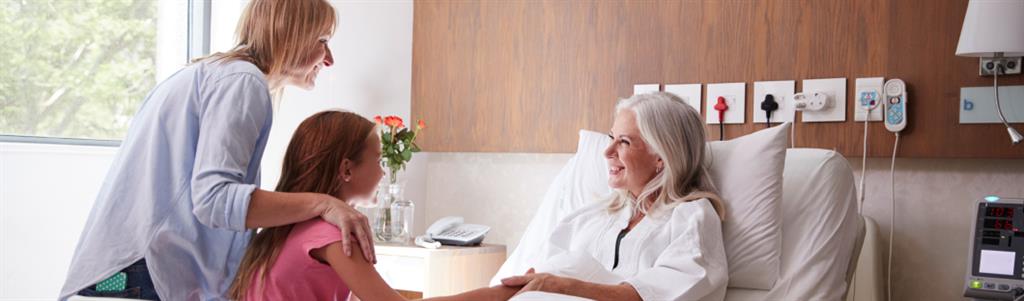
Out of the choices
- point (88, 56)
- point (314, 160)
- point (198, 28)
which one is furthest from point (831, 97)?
point (88, 56)

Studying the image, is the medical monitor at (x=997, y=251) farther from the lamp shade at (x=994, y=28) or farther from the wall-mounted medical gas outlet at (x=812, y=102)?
the wall-mounted medical gas outlet at (x=812, y=102)

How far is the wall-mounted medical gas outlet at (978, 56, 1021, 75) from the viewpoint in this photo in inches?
90.8

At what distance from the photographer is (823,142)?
261cm

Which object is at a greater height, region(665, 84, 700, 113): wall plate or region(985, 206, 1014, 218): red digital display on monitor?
region(665, 84, 700, 113): wall plate

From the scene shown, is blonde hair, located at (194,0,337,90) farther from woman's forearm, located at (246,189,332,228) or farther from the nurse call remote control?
the nurse call remote control

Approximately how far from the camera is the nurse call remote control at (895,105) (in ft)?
A: 8.10

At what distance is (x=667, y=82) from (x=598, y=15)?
0.36 m

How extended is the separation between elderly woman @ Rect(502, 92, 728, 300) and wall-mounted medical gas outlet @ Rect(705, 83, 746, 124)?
2.02ft

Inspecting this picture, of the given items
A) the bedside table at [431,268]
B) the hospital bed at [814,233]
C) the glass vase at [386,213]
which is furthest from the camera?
the glass vase at [386,213]

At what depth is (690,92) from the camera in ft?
9.25

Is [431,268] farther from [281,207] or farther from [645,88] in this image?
[281,207]

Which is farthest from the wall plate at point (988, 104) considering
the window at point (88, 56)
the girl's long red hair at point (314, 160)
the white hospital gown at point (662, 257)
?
the window at point (88, 56)

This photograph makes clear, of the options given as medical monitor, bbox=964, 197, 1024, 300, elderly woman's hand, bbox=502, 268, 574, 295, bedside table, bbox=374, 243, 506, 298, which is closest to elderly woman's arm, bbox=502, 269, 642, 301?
elderly woman's hand, bbox=502, 268, 574, 295

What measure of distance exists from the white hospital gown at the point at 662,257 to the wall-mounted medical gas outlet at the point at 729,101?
720 millimetres
